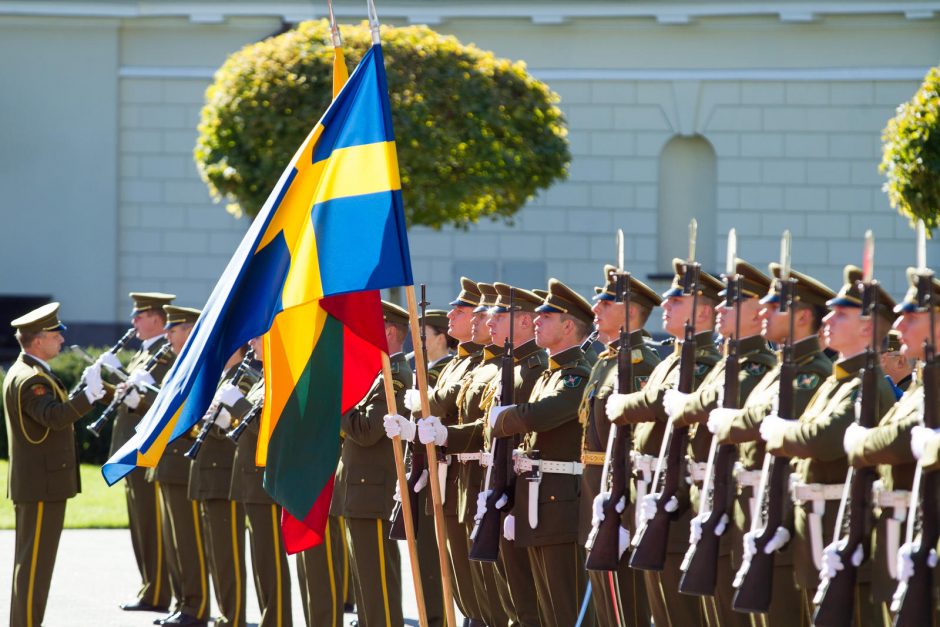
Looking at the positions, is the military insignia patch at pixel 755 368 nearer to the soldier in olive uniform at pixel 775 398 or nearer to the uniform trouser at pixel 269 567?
the soldier in olive uniform at pixel 775 398

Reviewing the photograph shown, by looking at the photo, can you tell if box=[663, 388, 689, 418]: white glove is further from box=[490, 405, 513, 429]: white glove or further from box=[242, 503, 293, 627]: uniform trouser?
box=[242, 503, 293, 627]: uniform trouser

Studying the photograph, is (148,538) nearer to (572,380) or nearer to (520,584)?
(520,584)

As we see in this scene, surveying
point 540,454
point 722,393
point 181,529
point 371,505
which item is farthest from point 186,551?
point 722,393

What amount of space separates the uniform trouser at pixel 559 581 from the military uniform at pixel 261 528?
1.51 m

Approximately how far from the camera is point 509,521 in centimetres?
741

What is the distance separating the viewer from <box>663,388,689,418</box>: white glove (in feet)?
20.4

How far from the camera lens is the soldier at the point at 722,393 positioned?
20.1 feet

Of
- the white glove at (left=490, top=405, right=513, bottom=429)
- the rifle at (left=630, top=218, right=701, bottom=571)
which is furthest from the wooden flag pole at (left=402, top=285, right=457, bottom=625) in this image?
the white glove at (left=490, top=405, right=513, bottom=429)

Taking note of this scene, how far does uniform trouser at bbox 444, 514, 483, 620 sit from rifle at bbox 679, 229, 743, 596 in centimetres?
244

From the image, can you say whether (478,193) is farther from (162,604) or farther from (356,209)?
(356,209)

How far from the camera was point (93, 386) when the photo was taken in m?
8.79

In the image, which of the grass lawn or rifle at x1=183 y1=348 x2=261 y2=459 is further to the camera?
the grass lawn

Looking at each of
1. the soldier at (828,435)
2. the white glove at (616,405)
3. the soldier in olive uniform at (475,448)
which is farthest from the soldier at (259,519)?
the soldier at (828,435)

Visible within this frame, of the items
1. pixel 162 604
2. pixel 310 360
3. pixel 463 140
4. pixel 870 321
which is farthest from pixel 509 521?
pixel 463 140
